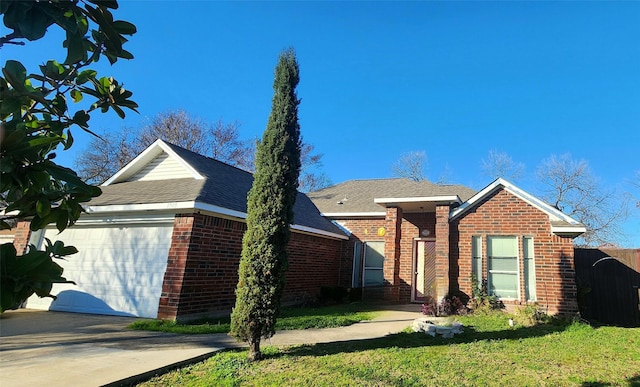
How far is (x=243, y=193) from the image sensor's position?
11.0 m

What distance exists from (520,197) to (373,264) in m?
6.14

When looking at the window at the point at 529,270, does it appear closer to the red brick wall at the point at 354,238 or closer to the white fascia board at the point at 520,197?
the white fascia board at the point at 520,197

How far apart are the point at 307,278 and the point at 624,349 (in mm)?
8598

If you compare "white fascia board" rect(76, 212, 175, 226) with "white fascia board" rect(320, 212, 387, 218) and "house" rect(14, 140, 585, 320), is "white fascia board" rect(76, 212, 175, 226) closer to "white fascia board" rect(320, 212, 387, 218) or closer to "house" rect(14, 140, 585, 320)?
"house" rect(14, 140, 585, 320)

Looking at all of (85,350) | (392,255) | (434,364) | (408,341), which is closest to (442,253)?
(392,255)

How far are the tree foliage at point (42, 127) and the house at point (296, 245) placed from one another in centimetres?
646

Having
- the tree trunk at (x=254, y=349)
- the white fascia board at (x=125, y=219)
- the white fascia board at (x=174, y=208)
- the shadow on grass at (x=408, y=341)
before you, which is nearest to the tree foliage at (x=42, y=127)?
the tree trunk at (x=254, y=349)

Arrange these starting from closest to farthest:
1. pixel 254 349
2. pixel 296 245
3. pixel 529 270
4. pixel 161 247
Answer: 1. pixel 254 349
2. pixel 161 247
3. pixel 529 270
4. pixel 296 245

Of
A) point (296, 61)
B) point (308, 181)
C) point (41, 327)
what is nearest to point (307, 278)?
point (41, 327)

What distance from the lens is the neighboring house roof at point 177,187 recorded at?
339 inches

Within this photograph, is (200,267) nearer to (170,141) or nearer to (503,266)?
(503,266)

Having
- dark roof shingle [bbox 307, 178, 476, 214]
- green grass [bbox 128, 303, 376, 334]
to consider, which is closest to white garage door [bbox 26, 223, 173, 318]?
green grass [bbox 128, 303, 376, 334]

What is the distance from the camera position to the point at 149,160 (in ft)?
37.8

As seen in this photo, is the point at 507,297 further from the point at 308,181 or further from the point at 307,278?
the point at 308,181
